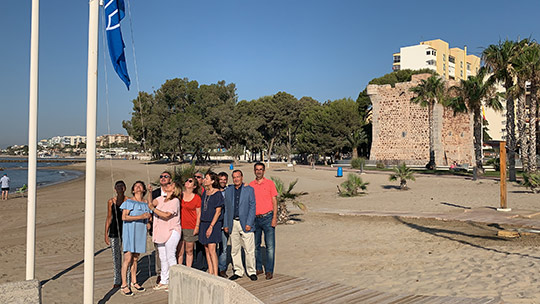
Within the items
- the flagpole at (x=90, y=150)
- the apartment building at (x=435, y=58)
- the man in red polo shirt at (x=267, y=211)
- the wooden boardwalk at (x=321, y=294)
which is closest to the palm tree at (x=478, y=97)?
the man in red polo shirt at (x=267, y=211)

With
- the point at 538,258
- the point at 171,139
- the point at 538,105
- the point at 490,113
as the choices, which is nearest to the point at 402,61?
the point at 490,113

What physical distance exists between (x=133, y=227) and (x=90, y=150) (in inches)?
71.2

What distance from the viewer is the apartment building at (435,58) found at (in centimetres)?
7394

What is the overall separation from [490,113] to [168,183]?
326 feet

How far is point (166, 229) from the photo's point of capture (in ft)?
17.6

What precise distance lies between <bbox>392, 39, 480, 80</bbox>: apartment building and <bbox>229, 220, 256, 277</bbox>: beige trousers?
70.5m

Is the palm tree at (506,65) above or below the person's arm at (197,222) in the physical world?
above

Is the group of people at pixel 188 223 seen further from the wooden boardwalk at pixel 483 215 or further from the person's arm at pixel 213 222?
the wooden boardwalk at pixel 483 215

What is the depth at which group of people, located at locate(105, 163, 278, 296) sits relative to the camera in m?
5.37

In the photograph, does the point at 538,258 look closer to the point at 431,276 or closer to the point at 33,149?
the point at 431,276

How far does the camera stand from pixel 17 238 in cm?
1067

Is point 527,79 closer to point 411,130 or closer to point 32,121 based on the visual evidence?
point 411,130

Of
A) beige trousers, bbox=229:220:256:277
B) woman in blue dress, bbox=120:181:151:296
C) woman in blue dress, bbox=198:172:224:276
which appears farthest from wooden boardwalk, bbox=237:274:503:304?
woman in blue dress, bbox=120:181:151:296

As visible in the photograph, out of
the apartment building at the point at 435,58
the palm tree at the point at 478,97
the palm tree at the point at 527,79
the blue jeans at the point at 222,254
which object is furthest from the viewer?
the apartment building at the point at 435,58
